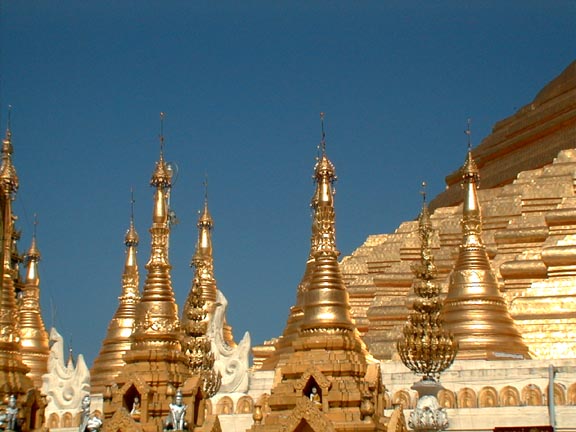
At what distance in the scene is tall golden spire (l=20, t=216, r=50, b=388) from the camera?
33.8m

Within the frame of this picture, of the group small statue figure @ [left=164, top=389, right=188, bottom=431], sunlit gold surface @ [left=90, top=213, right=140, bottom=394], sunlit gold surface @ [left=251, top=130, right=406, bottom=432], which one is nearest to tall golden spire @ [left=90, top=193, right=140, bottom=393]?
sunlit gold surface @ [left=90, top=213, right=140, bottom=394]

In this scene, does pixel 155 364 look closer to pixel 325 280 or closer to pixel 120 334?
pixel 325 280

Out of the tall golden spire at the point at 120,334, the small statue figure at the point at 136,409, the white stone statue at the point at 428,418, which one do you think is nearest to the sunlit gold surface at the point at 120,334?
the tall golden spire at the point at 120,334

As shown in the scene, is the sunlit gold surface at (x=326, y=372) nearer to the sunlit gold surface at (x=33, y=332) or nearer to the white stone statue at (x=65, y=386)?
the white stone statue at (x=65, y=386)

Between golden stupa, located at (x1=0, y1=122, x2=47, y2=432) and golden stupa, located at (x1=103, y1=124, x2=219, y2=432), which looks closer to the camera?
golden stupa, located at (x1=0, y1=122, x2=47, y2=432)

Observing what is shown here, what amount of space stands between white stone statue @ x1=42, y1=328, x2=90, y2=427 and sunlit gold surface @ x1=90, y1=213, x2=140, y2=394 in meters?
0.57

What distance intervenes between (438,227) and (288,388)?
49.5ft

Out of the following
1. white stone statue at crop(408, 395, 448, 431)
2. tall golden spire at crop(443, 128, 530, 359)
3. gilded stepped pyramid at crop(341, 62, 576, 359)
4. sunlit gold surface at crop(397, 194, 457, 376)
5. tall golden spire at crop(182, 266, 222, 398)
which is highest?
gilded stepped pyramid at crop(341, 62, 576, 359)

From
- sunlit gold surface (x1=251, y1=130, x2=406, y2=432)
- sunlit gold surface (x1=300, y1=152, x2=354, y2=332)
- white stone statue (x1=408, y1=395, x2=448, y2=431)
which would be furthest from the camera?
sunlit gold surface (x1=300, y1=152, x2=354, y2=332)

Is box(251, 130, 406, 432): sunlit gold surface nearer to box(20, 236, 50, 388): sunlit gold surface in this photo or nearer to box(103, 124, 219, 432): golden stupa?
box(103, 124, 219, 432): golden stupa

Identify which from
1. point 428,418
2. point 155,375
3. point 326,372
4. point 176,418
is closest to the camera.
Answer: point 428,418

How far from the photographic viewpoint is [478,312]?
26.5 meters

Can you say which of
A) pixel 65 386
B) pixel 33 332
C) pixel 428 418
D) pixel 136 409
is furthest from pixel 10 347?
pixel 33 332

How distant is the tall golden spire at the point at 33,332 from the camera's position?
33.8m
